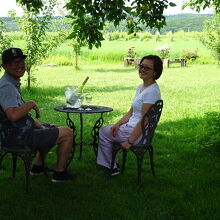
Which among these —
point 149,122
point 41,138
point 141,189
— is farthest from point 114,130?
point 41,138

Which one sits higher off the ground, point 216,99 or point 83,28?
point 83,28

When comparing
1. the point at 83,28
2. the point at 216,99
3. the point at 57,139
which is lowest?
the point at 216,99

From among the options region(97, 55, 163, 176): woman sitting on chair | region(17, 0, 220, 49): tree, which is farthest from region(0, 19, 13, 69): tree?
region(97, 55, 163, 176): woman sitting on chair

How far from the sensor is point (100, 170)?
221 inches

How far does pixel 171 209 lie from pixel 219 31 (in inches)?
833

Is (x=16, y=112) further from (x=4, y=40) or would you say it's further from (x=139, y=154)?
(x=4, y=40)

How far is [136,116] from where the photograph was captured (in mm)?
5008

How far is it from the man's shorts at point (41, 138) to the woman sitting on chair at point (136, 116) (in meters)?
0.80

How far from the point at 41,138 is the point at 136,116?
1.22 meters

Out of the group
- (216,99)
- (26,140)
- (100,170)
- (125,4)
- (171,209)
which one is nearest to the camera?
(171,209)

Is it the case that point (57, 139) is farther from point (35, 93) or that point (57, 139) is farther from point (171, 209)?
point (35, 93)

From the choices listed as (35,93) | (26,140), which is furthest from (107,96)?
(26,140)

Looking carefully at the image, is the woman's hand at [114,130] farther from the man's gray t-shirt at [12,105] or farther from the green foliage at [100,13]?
the green foliage at [100,13]

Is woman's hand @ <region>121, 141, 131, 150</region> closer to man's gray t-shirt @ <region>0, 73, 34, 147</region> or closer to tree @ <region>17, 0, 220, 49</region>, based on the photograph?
man's gray t-shirt @ <region>0, 73, 34, 147</region>
